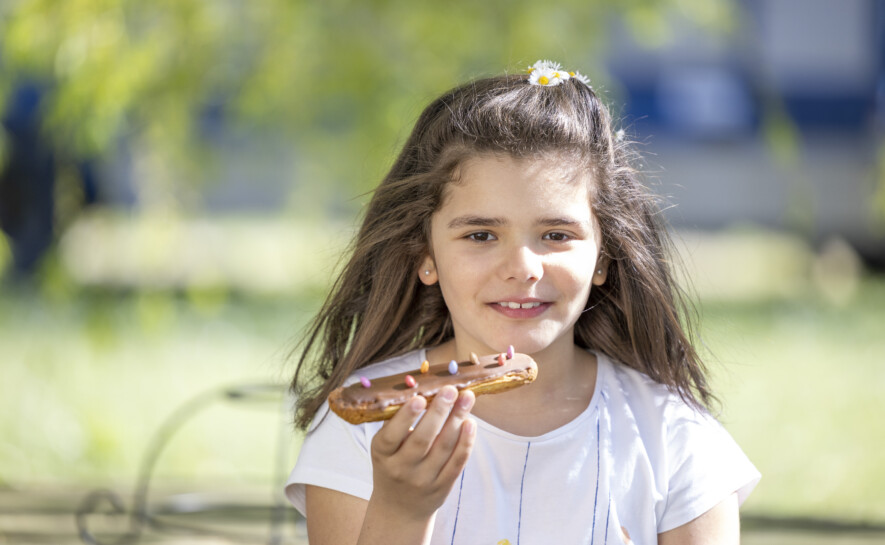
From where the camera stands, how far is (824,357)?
21.9 ft

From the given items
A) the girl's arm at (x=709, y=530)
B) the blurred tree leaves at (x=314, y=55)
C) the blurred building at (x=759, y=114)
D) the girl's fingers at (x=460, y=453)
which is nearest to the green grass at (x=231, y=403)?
the blurred tree leaves at (x=314, y=55)

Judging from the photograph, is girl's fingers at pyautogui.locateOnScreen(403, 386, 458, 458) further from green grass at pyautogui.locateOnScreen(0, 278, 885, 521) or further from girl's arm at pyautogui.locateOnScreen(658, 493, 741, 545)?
green grass at pyautogui.locateOnScreen(0, 278, 885, 521)

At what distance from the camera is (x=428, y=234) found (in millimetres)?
1979

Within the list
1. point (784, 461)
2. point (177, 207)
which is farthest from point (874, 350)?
point (177, 207)

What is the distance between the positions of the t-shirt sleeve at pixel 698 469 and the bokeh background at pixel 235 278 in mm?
402

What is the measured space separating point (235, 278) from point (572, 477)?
834 cm

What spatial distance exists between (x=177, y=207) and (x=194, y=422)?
2.25 metres

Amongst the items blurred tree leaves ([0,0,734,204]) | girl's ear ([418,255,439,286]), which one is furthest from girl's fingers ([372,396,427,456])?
blurred tree leaves ([0,0,734,204])

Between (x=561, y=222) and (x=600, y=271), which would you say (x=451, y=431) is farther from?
(x=600, y=271)

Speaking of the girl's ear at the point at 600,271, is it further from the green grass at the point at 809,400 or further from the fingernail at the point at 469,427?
the green grass at the point at 809,400

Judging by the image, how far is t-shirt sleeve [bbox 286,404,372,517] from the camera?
71.4 inches

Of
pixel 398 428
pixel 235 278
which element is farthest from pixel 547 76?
pixel 235 278

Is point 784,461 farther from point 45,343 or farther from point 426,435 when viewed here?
point 45,343

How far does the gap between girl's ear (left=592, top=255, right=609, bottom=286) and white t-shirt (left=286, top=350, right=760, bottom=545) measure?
27 cm
